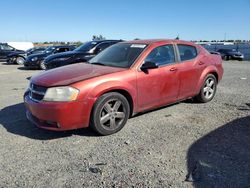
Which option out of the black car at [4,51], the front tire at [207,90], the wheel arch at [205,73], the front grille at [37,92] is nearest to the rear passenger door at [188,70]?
the wheel arch at [205,73]

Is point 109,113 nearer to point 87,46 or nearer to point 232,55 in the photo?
point 87,46

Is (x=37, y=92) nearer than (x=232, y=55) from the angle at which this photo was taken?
Yes

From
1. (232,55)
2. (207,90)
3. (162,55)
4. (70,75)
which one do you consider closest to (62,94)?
(70,75)

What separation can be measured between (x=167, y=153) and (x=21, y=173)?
1.94 metres

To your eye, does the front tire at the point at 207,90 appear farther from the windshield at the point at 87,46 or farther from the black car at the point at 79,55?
the windshield at the point at 87,46

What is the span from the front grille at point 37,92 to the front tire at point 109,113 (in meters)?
0.84

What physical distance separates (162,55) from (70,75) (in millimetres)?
1917

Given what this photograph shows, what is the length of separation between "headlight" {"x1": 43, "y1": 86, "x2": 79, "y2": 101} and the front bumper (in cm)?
8

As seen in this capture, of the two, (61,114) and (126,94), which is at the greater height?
(126,94)

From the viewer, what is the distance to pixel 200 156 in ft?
12.2

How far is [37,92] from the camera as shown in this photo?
439cm

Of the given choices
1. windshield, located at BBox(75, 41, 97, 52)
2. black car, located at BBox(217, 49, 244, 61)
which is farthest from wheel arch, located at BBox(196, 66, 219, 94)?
black car, located at BBox(217, 49, 244, 61)

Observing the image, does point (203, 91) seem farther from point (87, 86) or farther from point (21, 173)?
point (21, 173)

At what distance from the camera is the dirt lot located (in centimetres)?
318
